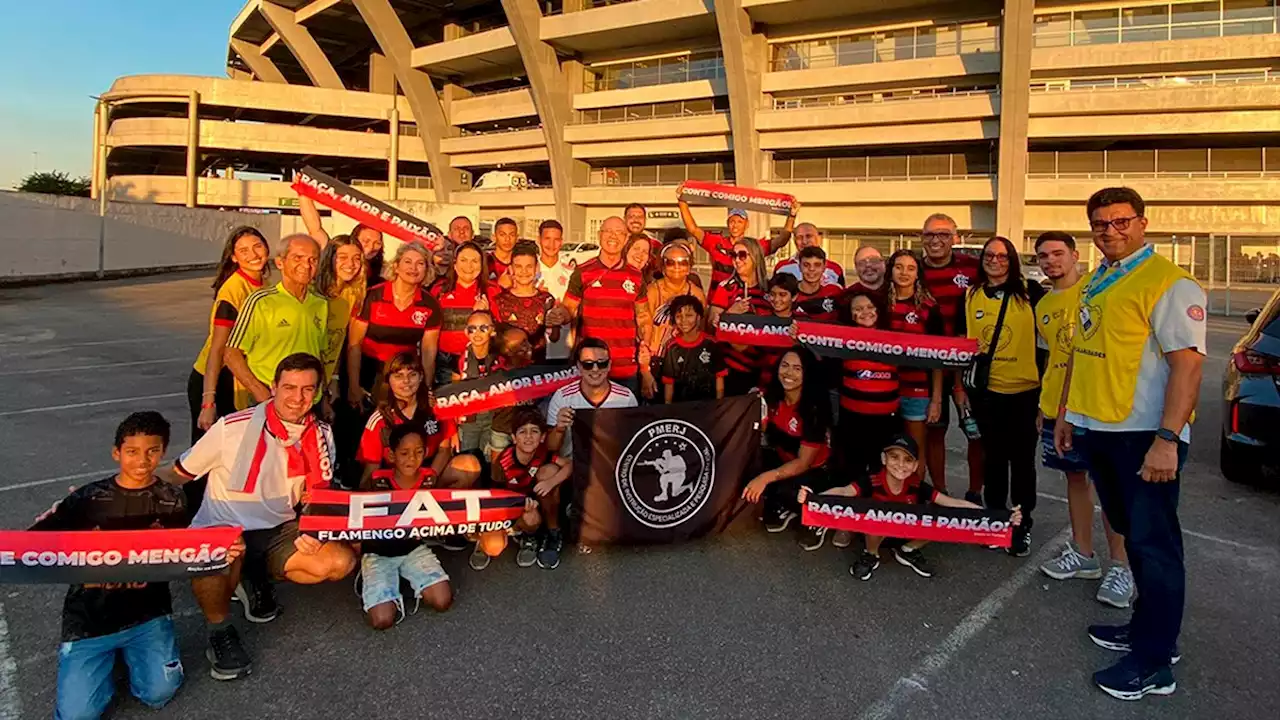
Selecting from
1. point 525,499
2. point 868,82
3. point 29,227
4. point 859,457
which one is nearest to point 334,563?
point 525,499

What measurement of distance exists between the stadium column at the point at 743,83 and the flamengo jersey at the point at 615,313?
1196 inches

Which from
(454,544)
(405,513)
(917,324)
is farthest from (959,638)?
(454,544)

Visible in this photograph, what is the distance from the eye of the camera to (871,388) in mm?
4664

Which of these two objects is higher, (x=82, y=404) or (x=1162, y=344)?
(x=1162, y=344)

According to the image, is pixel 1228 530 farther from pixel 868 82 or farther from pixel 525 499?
pixel 868 82

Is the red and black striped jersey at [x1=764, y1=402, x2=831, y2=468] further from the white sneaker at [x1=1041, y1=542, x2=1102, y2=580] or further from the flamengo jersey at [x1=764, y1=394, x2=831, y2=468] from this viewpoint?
the white sneaker at [x1=1041, y1=542, x2=1102, y2=580]

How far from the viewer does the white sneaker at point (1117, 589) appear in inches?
147

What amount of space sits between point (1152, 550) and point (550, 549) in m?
2.99

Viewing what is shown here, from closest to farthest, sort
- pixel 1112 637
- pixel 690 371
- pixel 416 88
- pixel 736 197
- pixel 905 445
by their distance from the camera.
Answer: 1. pixel 1112 637
2. pixel 905 445
3. pixel 690 371
4. pixel 736 197
5. pixel 416 88

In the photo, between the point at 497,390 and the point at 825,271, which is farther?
the point at 825,271

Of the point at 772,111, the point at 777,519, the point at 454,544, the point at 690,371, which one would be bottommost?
the point at 454,544

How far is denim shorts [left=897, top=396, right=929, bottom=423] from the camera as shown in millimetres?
4816

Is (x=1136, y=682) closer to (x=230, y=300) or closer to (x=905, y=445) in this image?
(x=905, y=445)

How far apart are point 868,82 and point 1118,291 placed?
119 feet
